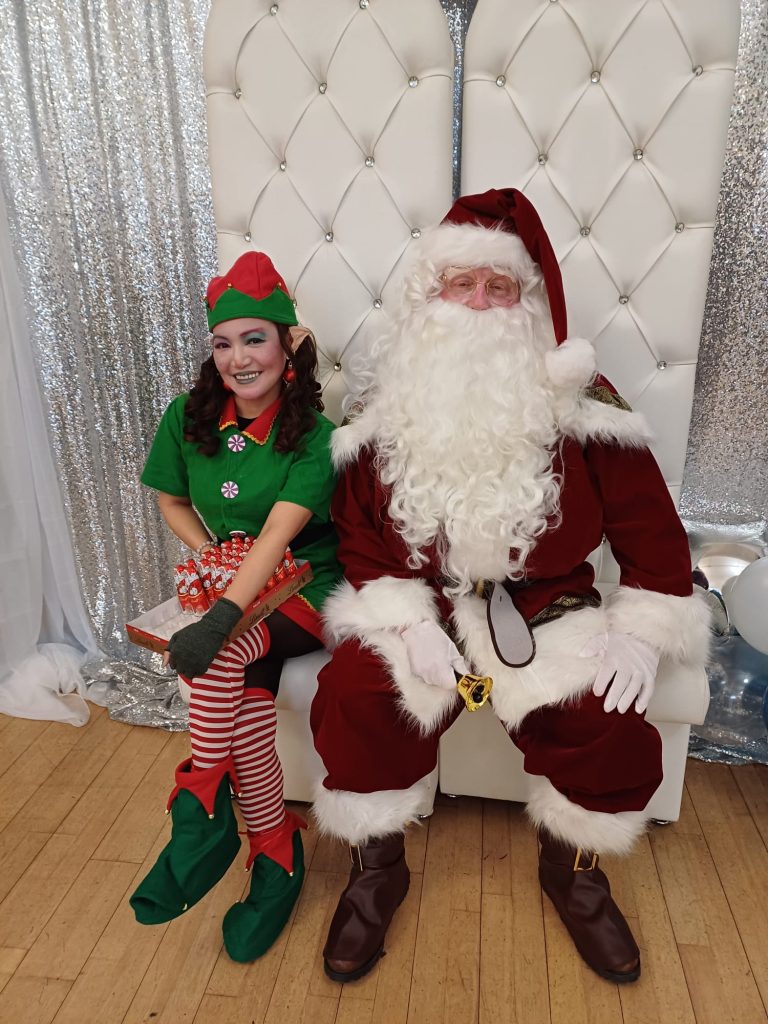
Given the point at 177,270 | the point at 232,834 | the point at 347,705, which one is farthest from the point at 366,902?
the point at 177,270

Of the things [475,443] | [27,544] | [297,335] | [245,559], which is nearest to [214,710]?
[245,559]

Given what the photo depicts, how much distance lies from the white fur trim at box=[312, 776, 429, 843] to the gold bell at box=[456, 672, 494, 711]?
23 centimetres

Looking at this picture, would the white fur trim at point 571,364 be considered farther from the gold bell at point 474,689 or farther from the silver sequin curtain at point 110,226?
the silver sequin curtain at point 110,226

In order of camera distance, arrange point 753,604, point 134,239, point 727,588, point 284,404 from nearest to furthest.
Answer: point 284,404 < point 753,604 < point 727,588 < point 134,239

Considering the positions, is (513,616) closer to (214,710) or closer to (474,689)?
(474,689)

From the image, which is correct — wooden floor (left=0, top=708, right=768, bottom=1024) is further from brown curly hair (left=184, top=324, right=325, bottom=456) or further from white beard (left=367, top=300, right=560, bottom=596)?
brown curly hair (left=184, top=324, right=325, bottom=456)

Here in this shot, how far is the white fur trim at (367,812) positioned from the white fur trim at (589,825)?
10.1 inches

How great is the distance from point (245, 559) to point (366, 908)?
0.72 m

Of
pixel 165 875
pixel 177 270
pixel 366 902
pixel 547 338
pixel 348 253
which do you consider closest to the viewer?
pixel 165 875

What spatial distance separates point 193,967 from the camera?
1.43 m

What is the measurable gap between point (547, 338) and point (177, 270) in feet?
Answer: 3.83

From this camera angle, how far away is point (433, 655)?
4.61ft

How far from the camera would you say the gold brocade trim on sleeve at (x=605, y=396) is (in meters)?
1.56

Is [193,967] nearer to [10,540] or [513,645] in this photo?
[513,645]
